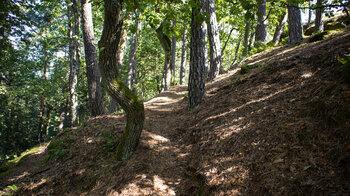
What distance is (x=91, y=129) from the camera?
215 inches

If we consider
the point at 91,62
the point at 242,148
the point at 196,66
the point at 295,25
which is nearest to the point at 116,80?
the point at 242,148

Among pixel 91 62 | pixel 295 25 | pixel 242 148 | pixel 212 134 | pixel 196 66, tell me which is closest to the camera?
pixel 242 148

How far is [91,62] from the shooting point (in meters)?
7.08

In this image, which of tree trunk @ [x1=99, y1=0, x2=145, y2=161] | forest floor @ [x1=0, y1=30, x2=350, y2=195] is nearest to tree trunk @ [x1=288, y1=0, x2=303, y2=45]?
forest floor @ [x1=0, y1=30, x2=350, y2=195]

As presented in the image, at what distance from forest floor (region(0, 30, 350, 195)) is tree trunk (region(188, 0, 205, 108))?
0.83 meters

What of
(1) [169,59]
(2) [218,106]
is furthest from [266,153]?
(1) [169,59]

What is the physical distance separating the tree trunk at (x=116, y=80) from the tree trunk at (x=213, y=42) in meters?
6.29

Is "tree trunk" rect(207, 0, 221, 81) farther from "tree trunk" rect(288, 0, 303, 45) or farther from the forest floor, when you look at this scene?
the forest floor

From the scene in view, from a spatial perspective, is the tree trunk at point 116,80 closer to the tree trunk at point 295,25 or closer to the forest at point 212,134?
the forest at point 212,134

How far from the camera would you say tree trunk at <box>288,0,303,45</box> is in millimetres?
7957

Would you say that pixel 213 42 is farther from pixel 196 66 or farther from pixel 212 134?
pixel 212 134

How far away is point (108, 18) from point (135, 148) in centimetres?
296

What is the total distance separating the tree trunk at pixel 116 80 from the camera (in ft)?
10.7

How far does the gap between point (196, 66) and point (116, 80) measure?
327 centimetres
